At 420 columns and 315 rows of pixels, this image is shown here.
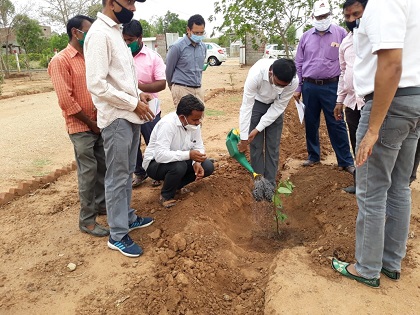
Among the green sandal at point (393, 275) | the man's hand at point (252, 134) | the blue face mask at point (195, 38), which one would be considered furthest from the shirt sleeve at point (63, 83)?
the green sandal at point (393, 275)

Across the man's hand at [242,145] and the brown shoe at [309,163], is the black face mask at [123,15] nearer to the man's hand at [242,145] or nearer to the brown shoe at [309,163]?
the man's hand at [242,145]

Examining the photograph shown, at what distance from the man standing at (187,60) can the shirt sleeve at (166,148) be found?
4.84ft

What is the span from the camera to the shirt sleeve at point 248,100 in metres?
3.53

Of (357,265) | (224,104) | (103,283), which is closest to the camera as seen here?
(357,265)

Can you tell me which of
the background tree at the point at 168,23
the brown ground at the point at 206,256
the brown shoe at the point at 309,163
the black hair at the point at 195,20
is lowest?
the brown ground at the point at 206,256

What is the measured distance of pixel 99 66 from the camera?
96.4 inches

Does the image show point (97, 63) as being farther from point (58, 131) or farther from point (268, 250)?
point (58, 131)

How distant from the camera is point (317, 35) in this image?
449cm

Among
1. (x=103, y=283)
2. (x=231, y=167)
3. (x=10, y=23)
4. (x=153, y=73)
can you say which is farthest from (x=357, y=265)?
(x=10, y=23)

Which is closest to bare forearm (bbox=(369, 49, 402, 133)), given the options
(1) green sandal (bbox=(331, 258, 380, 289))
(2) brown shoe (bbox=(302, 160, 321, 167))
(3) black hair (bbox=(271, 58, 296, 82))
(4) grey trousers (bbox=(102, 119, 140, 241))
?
(1) green sandal (bbox=(331, 258, 380, 289))

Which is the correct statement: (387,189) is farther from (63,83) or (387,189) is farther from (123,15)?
(63,83)

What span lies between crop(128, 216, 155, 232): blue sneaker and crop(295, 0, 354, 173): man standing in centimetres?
251

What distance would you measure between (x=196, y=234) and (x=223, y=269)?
0.43 metres

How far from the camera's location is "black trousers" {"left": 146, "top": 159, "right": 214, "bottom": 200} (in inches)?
140
